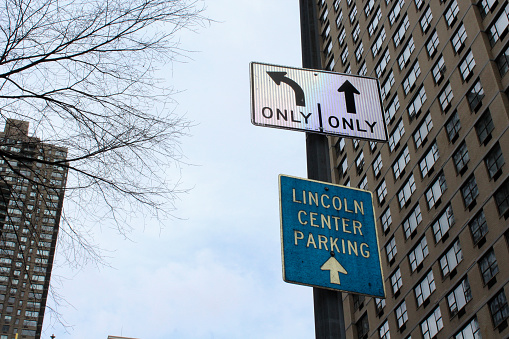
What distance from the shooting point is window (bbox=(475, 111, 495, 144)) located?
39081 millimetres

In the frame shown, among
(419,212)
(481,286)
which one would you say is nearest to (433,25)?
(419,212)

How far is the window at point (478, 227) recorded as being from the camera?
1470 inches

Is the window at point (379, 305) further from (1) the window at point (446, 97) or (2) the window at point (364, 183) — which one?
(1) the window at point (446, 97)

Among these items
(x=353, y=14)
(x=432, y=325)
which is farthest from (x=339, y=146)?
(x=432, y=325)

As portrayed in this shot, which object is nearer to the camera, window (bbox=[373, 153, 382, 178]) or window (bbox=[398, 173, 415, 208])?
window (bbox=[398, 173, 415, 208])

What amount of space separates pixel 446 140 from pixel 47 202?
124ft

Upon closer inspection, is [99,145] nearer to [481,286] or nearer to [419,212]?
[481,286]

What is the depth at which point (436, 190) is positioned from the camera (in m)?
43.6

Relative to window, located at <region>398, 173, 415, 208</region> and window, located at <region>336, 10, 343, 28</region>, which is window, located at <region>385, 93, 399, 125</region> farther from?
window, located at <region>336, 10, 343, 28</region>

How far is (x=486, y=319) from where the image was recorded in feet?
115

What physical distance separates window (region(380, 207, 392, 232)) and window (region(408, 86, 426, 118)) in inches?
278

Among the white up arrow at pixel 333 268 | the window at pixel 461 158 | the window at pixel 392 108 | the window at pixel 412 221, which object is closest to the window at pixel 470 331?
the window at pixel 461 158

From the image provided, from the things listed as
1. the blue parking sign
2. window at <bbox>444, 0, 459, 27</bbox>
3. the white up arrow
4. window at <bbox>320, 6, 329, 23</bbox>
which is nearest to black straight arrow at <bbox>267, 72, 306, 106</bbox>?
the blue parking sign

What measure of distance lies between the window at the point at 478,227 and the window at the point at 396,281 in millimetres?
8517
